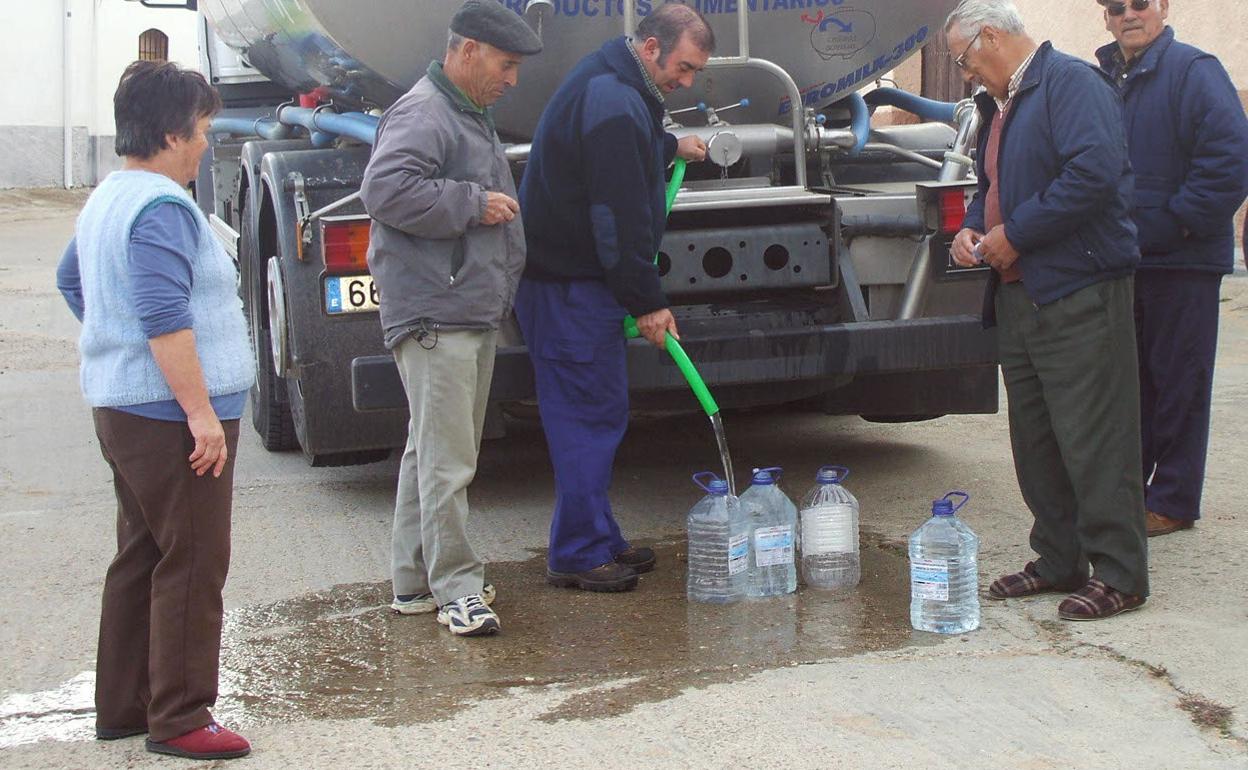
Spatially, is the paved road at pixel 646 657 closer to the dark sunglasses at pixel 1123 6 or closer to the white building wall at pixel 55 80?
the dark sunglasses at pixel 1123 6

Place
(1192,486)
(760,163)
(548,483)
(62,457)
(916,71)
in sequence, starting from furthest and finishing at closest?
(916,71), (62,457), (548,483), (760,163), (1192,486)

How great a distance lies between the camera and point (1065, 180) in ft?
13.3

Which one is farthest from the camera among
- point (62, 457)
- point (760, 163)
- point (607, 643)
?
point (62, 457)

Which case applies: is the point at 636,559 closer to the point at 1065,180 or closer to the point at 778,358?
the point at 778,358

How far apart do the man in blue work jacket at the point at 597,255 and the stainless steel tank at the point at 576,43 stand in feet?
2.73

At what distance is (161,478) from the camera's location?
3.33m

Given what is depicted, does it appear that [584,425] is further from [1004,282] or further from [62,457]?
[62,457]

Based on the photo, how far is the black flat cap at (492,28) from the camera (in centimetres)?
416

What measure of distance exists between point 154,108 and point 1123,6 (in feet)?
9.90

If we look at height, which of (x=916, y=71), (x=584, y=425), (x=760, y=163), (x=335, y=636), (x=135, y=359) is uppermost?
(x=916, y=71)

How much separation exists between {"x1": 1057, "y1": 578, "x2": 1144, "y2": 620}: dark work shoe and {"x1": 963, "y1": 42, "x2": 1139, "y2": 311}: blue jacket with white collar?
774 millimetres

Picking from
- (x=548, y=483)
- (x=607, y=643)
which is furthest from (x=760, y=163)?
(x=607, y=643)

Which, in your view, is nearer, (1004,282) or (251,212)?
(1004,282)

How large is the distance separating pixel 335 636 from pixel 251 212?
2.47m
